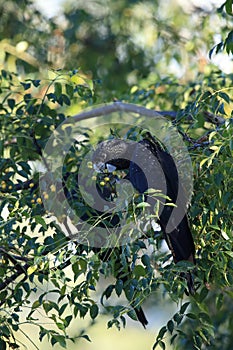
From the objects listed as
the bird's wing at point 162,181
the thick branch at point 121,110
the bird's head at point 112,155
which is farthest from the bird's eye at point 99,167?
the thick branch at point 121,110

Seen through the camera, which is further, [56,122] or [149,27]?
[149,27]

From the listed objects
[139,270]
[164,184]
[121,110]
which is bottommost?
[139,270]

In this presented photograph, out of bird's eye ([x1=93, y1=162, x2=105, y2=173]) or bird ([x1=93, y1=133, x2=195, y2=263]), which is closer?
bird ([x1=93, y1=133, x2=195, y2=263])

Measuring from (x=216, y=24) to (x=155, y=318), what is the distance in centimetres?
132

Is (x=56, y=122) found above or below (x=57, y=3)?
below

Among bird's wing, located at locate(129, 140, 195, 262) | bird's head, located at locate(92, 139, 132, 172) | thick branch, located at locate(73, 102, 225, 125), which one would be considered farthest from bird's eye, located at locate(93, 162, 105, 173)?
thick branch, located at locate(73, 102, 225, 125)

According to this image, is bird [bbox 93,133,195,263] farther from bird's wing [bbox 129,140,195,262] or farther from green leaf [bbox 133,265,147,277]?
green leaf [bbox 133,265,147,277]

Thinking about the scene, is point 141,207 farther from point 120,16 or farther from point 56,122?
point 120,16

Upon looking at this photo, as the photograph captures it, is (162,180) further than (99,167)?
No

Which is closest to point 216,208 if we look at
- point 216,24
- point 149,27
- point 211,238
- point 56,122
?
point 211,238

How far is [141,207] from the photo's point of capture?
147cm

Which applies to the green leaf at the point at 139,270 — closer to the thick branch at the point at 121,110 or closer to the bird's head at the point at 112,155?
the bird's head at the point at 112,155

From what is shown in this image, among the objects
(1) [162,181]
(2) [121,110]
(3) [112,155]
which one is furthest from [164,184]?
(2) [121,110]

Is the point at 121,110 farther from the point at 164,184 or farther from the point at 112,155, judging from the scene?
the point at 164,184
